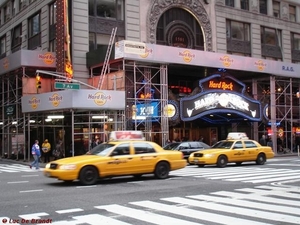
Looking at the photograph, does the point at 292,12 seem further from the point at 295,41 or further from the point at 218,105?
the point at 218,105

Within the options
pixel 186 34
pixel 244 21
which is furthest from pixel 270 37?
pixel 186 34

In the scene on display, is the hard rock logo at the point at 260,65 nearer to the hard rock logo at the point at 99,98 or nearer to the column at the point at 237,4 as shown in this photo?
the column at the point at 237,4

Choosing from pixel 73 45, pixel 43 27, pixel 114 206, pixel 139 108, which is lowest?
pixel 114 206

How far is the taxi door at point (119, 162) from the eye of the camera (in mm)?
14258

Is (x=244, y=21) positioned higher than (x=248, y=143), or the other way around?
(x=244, y=21)

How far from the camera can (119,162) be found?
14.5m

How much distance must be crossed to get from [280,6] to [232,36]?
30.0 ft

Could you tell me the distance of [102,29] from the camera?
3128cm

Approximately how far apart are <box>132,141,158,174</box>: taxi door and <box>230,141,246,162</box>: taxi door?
7.39 m

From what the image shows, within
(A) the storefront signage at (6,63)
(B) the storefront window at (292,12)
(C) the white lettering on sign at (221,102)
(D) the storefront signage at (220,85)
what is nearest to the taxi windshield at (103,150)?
(C) the white lettering on sign at (221,102)

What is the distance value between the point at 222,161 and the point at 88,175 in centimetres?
919

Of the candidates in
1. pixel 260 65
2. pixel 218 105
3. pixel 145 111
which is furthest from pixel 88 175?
pixel 260 65

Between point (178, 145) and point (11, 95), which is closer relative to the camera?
point (178, 145)

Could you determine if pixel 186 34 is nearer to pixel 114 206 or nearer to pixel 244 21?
pixel 244 21
